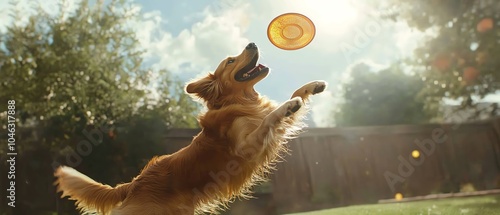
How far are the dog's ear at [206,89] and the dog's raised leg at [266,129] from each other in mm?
723

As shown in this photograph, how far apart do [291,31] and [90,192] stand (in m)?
2.61

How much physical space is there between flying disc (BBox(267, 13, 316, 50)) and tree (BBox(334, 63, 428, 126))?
19279mm

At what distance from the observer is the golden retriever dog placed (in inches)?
152

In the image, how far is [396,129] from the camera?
13.5 m

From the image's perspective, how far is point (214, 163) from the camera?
4.01 metres

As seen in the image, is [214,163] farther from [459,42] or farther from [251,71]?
[459,42]

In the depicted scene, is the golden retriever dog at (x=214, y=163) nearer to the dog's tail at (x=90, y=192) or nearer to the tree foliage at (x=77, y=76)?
the dog's tail at (x=90, y=192)

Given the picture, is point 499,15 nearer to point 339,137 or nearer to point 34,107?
point 339,137

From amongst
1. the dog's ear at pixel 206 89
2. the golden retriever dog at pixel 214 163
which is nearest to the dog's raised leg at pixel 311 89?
the golden retriever dog at pixel 214 163

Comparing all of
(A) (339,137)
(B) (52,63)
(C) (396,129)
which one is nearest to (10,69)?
(B) (52,63)

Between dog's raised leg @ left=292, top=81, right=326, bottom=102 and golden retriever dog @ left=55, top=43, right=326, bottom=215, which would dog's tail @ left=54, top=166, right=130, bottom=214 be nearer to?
golden retriever dog @ left=55, top=43, right=326, bottom=215

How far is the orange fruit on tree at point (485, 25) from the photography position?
1205 centimetres

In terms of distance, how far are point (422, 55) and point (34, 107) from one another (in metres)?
10.9

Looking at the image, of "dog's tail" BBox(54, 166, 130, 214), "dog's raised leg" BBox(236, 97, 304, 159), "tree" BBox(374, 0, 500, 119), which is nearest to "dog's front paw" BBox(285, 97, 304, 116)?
"dog's raised leg" BBox(236, 97, 304, 159)
